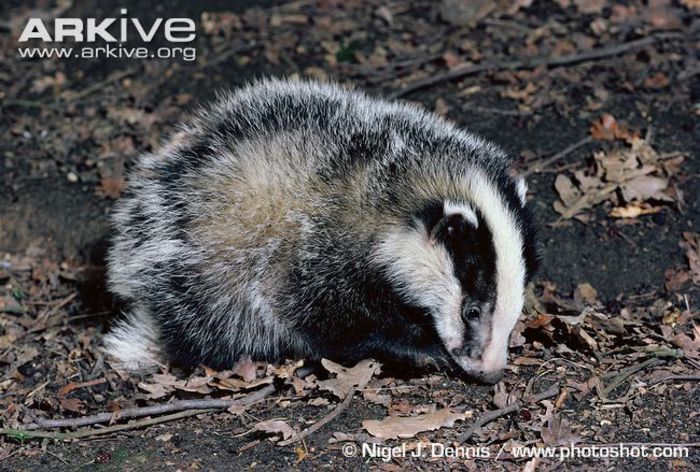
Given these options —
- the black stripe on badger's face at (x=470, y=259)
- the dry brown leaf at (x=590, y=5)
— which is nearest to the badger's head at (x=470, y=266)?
the black stripe on badger's face at (x=470, y=259)

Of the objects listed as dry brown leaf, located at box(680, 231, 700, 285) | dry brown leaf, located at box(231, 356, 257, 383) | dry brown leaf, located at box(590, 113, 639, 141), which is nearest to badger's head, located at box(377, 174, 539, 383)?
dry brown leaf, located at box(231, 356, 257, 383)

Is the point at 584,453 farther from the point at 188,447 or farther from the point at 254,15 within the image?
the point at 254,15

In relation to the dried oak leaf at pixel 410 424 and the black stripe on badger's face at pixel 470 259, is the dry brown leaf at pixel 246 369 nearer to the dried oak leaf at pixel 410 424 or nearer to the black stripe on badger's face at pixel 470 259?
the dried oak leaf at pixel 410 424

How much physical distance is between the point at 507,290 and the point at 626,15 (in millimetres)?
5109

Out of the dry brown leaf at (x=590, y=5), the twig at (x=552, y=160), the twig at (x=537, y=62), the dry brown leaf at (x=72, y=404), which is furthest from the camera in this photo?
the dry brown leaf at (x=590, y=5)

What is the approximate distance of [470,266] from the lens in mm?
5062

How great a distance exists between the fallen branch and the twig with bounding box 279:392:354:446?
59 centimetres

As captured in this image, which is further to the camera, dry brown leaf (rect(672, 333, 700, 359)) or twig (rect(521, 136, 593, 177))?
twig (rect(521, 136, 593, 177))

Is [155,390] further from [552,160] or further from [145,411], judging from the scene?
[552,160]

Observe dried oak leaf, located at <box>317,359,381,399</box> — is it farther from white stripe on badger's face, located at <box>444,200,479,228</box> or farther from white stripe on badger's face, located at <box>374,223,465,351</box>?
white stripe on badger's face, located at <box>444,200,479,228</box>

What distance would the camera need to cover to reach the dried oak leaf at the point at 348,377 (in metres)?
5.40

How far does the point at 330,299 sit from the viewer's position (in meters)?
5.54

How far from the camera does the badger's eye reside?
5.11m

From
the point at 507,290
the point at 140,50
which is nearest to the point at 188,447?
the point at 507,290
